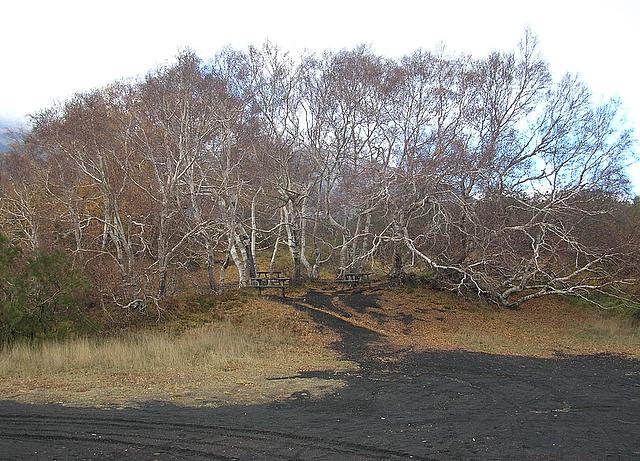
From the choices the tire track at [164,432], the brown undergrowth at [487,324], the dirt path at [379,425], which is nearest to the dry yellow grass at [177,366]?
the dirt path at [379,425]

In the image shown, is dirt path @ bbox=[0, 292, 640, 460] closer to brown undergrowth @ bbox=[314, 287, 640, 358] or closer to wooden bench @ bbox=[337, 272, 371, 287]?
brown undergrowth @ bbox=[314, 287, 640, 358]

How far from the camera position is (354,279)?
2527 centimetres

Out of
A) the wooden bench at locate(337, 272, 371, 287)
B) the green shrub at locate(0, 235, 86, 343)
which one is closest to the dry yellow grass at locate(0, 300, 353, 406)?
the green shrub at locate(0, 235, 86, 343)

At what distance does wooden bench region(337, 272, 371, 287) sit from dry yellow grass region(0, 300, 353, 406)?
696 centimetres

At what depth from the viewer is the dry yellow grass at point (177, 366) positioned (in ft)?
29.5

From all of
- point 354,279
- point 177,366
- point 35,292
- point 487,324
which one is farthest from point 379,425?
point 354,279

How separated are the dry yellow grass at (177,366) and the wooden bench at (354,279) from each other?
274 inches

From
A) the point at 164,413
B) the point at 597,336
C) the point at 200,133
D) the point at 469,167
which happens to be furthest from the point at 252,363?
the point at 469,167

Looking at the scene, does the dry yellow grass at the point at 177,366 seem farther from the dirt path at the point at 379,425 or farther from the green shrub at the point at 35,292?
the dirt path at the point at 379,425

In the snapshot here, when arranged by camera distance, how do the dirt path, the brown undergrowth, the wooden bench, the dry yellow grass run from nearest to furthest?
the dirt path, the dry yellow grass, the brown undergrowth, the wooden bench

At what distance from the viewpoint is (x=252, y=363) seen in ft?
40.8

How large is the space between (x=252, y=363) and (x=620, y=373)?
7.78m

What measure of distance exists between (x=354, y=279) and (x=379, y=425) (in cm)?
Result: 1807

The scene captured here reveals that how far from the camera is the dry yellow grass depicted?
9000 millimetres
